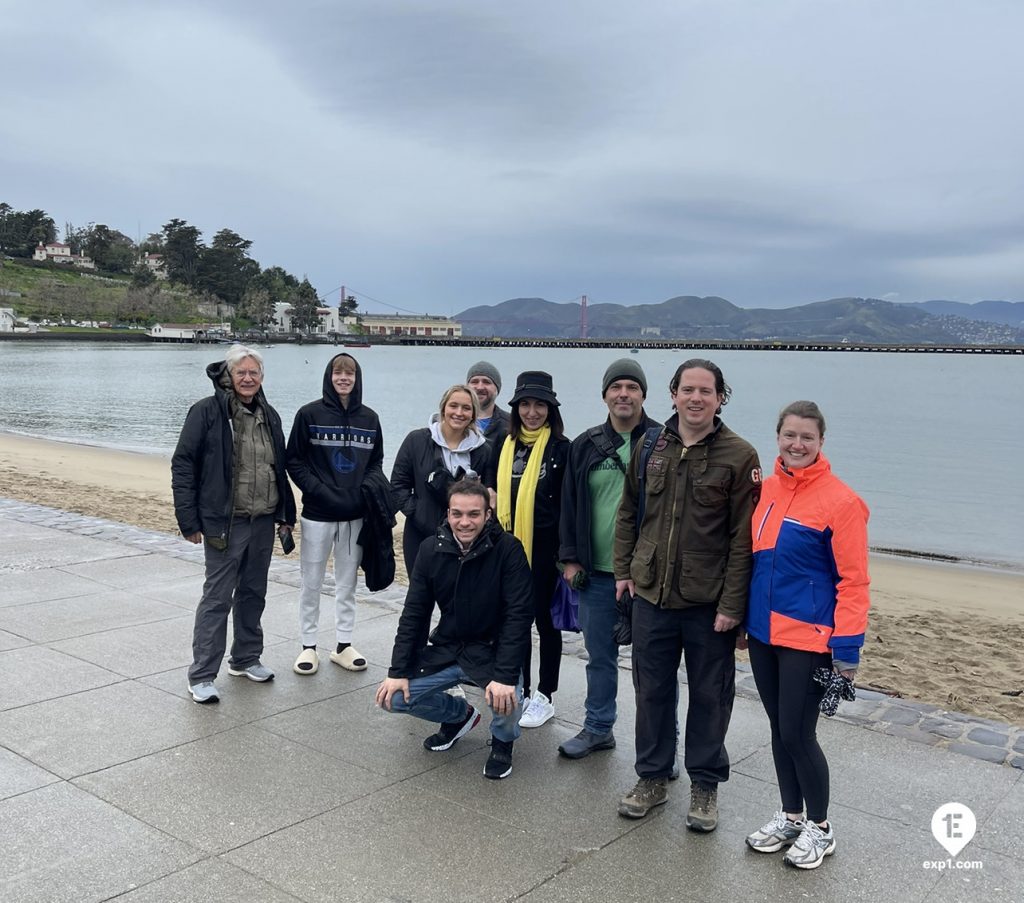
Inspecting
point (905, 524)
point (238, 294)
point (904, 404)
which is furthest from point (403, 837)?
point (238, 294)

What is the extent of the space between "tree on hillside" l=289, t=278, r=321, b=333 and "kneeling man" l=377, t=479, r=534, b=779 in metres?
157

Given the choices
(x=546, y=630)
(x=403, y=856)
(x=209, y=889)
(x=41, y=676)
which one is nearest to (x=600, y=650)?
(x=546, y=630)

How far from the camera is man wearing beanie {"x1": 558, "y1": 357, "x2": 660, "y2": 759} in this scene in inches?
160

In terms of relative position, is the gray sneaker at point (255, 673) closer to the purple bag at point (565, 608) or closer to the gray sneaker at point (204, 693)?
the gray sneaker at point (204, 693)

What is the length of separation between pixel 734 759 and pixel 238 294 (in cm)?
15695

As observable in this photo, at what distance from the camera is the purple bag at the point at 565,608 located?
14.5 feet

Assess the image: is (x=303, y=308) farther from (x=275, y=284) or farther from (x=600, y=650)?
(x=600, y=650)

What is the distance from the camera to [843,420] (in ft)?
145

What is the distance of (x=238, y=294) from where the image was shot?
151 metres

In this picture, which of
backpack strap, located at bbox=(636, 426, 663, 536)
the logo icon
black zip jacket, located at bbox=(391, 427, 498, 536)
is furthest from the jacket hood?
the logo icon

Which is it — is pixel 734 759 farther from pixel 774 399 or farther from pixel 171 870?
pixel 774 399

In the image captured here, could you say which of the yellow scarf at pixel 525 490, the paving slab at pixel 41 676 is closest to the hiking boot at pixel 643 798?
the yellow scarf at pixel 525 490

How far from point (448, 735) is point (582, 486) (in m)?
1.38

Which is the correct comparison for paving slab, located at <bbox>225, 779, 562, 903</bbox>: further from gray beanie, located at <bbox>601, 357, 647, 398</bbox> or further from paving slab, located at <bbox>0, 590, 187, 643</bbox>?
paving slab, located at <bbox>0, 590, 187, 643</bbox>
